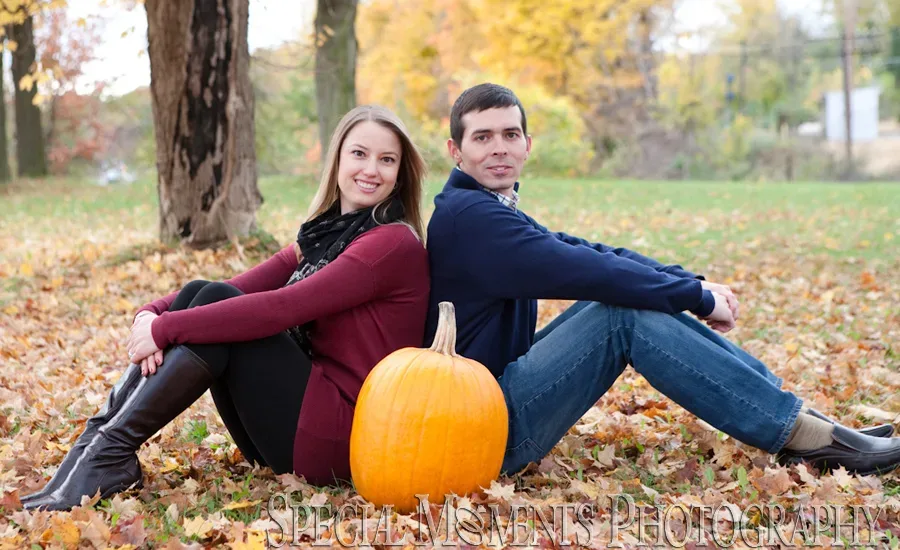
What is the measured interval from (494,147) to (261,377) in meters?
1.17

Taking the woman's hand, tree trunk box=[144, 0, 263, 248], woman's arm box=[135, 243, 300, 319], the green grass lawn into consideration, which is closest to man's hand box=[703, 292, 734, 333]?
woman's arm box=[135, 243, 300, 319]

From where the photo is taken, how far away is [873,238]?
11070 mm

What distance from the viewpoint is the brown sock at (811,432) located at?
3.13m

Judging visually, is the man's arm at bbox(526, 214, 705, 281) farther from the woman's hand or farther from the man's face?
the woman's hand

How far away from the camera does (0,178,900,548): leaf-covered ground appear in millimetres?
2797

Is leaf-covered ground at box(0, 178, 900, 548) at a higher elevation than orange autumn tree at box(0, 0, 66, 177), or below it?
below

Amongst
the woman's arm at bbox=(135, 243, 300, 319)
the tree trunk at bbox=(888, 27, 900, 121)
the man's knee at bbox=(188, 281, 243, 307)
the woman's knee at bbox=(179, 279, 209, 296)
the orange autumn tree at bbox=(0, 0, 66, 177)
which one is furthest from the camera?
the tree trunk at bbox=(888, 27, 900, 121)

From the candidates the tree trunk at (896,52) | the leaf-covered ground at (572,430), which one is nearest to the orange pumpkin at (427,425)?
the leaf-covered ground at (572,430)

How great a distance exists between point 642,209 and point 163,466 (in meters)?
12.7

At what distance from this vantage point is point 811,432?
10.3ft

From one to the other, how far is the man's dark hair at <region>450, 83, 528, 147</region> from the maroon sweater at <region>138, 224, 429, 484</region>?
1.65 feet

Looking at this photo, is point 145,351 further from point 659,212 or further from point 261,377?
point 659,212

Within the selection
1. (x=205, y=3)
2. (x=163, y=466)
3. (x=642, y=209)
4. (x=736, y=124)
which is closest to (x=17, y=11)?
(x=205, y=3)

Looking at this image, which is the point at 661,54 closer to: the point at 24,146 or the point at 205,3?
the point at 24,146
